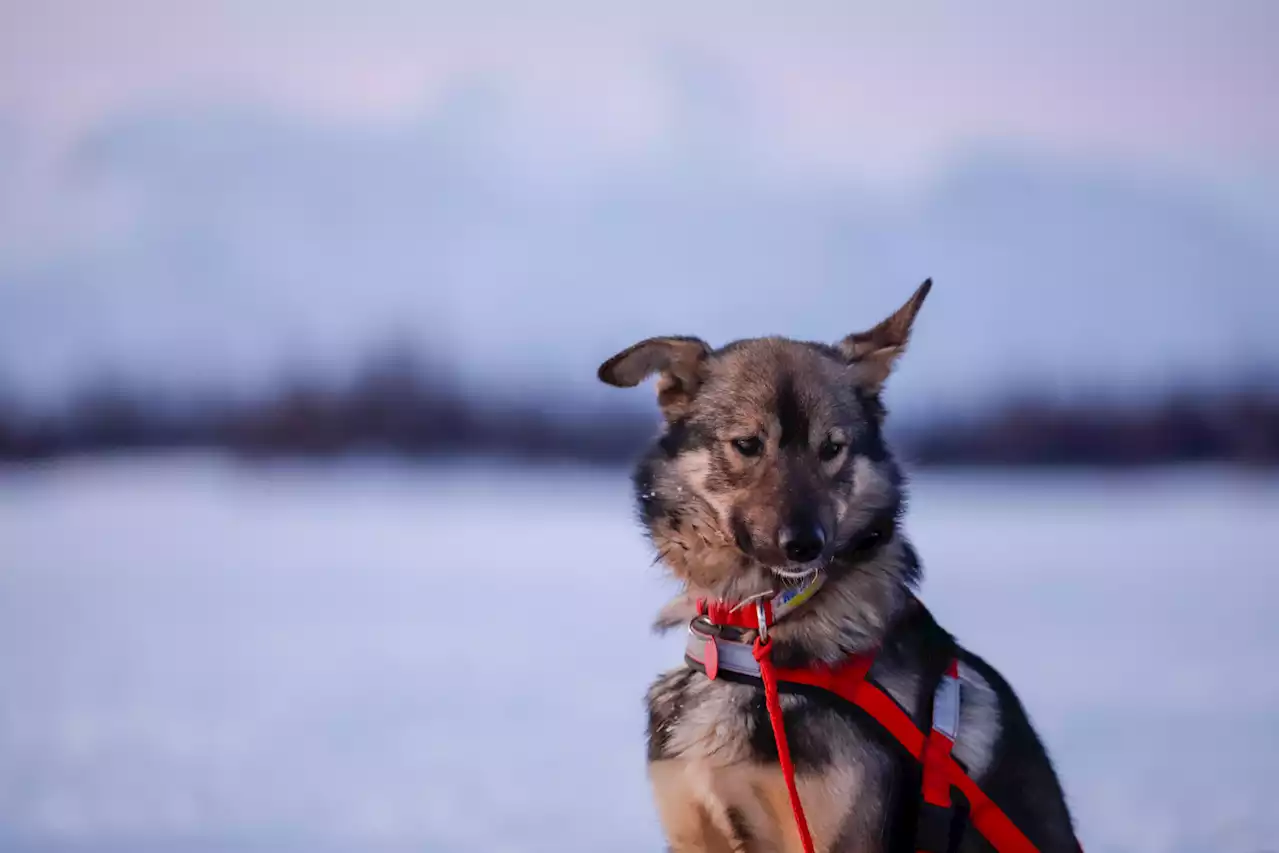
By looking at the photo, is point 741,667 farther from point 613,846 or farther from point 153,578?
point 153,578

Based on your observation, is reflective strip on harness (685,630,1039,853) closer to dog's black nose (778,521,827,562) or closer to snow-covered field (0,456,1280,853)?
dog's black nose (778,521,827,562)

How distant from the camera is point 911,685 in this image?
7.67 ft

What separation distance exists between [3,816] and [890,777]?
10.0ft

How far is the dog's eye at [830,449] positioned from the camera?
256 cm

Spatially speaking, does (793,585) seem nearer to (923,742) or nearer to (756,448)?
(756,448)


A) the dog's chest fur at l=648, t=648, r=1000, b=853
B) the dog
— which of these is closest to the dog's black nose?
the dog

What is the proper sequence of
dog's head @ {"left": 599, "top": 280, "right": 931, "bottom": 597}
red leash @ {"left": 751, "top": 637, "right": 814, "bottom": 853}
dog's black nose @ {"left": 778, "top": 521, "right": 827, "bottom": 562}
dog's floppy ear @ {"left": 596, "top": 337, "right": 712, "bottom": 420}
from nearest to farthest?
1. red leash @ {"left": 751, "top": 637, "right": 814, "bottom": 853}
2. dog's black nose @ {"left": 778, "top": 521, "right": 827, "bottom": 562}
3. dog's head @ {"left": 599, "top": 280, "right": 931, "bottom": 597}
4. dog's floppy ear @ {"left": 596, "top": 337, "right": 712, "bottom": 420}

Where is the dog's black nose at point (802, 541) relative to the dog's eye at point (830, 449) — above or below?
below

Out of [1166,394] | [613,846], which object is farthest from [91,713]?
[1166,394]

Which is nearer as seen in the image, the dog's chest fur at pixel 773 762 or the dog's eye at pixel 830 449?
the dog's chest fur at pixel 773 762

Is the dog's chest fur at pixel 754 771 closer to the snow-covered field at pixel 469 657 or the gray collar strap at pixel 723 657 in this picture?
the gray collar strap at pixel 723 657

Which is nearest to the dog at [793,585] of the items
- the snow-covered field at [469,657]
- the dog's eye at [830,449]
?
the dog's eye at [830,449]

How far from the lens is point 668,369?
2678mm

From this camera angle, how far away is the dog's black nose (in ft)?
7.70
